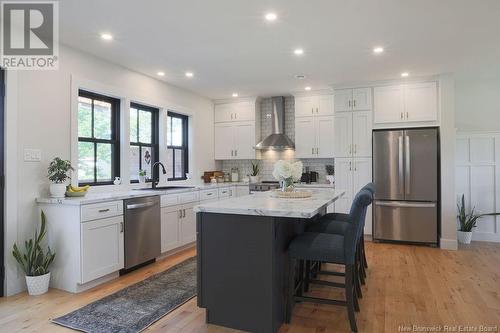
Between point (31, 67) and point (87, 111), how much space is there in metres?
0.81

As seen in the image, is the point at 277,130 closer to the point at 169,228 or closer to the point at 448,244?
the point at 169,228

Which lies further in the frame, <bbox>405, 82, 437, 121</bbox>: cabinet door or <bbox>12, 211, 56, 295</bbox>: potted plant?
<bbox>405, 82, 437, 121</bbox>: cabinet door

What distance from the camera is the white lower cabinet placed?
17.0ft

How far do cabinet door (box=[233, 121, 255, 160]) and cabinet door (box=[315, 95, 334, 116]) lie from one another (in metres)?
1.29

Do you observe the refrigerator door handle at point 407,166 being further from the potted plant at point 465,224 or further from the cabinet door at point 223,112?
the cabinet door at point 223,112

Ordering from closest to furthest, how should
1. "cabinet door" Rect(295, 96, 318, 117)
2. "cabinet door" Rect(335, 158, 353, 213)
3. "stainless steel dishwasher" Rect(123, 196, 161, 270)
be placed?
"stainless steel dishwasher" Rect(123, 196, 161, 270)
"cabinet door" Rect(335, 158, 353, 213)
"cabinet door" Rect(295, 96, 318, 117)

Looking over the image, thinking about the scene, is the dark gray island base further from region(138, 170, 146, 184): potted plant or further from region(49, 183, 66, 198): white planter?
region(138, 170, 146, 184): potted plant

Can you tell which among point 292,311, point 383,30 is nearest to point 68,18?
point 383,30

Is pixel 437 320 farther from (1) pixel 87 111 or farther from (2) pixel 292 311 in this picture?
(1) pixel 87 111

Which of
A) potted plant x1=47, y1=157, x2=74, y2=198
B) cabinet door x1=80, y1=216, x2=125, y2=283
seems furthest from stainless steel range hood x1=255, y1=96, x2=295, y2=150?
potted plant x1=47, y1=157, x2=74, y2=198

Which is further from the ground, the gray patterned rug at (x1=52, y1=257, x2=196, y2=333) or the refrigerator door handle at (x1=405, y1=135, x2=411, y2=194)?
the refrigerator door handle at (x1=405, y1=135, x2=411, y2=194)

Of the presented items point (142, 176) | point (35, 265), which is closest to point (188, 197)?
point (142, 176)

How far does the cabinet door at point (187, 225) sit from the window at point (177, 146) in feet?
3.06

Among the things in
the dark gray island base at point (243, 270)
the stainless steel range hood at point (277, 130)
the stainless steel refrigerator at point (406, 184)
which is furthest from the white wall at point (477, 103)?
the dark gray island base at point (243, 270)
